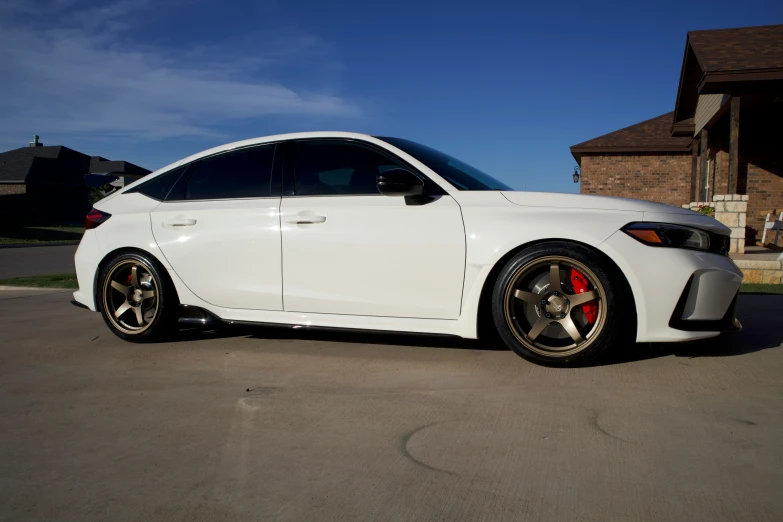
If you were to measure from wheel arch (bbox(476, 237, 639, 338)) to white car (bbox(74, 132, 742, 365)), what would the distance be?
0.4 inches

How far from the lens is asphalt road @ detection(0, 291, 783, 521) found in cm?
233

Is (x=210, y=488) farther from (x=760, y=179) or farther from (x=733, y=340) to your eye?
(x=760, y=179)

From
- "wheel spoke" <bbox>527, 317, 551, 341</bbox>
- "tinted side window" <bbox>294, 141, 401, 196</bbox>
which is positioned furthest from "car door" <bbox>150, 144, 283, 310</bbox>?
"wheel spoke" <bbox>527, 317, 551, 341</bbox>

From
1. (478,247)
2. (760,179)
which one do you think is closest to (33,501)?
(478,247)

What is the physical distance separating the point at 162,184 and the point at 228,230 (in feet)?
2.97

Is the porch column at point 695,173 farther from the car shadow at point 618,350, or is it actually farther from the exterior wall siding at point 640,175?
the car shadow at point 618,350

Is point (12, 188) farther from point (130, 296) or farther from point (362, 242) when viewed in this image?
point (362, 242)

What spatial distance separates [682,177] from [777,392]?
19.8 metres

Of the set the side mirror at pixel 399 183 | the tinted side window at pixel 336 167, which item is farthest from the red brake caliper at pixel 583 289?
the tinted side window at pixel 336 167

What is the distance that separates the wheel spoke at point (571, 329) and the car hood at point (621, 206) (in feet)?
2.26

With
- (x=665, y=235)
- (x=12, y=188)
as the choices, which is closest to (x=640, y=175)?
(x=665, y=235)

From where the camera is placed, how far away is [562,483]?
2439mm

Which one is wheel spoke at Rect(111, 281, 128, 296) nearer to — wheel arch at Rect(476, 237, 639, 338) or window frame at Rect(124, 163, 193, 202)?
window frame at Rect(124, 163, 193, 202)

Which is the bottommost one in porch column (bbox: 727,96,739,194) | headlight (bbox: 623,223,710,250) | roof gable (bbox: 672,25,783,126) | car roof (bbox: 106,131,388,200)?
headlight (bbox: 623,223,710,250)
